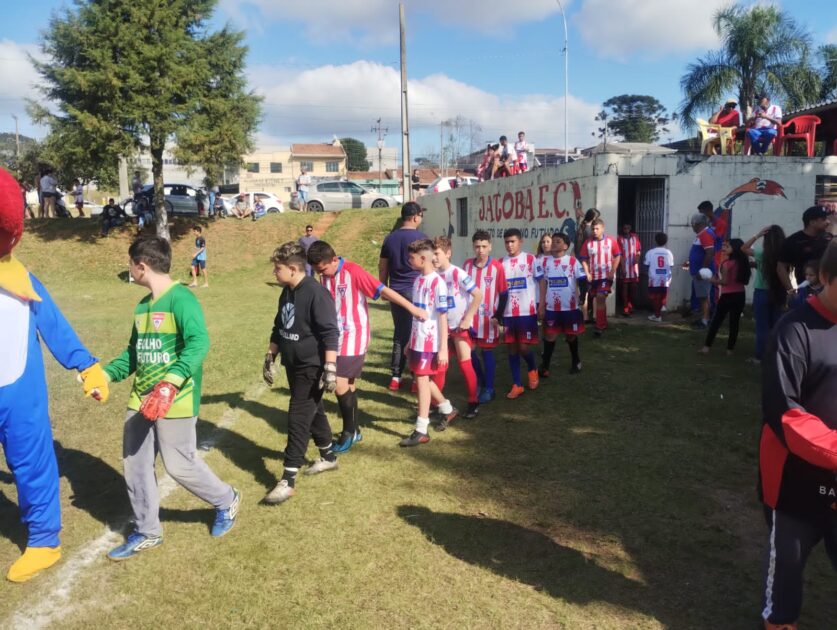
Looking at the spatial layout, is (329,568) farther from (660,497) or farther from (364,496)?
(660,497)

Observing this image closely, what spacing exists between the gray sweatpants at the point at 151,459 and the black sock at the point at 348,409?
1.61 m

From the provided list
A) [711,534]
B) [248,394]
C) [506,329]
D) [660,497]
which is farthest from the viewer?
[248,394]

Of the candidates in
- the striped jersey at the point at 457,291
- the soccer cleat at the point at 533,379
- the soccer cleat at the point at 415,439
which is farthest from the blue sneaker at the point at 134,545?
the soccer cleat at the point at 533,379

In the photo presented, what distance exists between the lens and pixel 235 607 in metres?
3.07

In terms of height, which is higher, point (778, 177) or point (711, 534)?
point (778, 177)

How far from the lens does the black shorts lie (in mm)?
5043

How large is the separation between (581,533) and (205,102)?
2288 cm

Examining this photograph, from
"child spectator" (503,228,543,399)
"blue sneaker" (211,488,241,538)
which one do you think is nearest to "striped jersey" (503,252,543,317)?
"child spectator" (503,228,543,399)

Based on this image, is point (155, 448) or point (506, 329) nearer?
point (155, 448)

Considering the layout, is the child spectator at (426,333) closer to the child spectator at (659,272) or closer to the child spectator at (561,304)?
the child spectator at (561,304)

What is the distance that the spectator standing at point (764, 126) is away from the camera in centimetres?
1197

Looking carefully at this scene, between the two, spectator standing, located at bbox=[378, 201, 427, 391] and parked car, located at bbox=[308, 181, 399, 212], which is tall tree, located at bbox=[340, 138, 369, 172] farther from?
spectator standing, located at bbox=[378, 201, 427, 391]

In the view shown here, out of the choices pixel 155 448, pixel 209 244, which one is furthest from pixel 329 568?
pixel 209 244

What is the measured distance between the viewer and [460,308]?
585 centimetres
